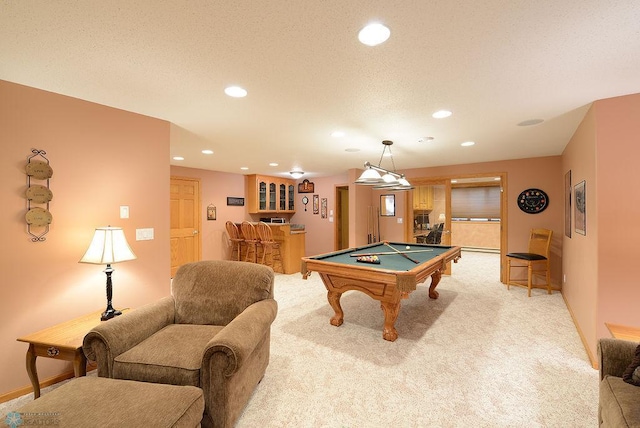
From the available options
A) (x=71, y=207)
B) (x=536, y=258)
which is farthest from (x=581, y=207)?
(x=71, y=207)

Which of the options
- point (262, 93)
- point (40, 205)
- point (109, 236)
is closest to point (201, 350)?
point (109, 236)

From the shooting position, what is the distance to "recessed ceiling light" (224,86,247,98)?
217 cm

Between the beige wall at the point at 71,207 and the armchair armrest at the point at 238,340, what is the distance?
1.52m

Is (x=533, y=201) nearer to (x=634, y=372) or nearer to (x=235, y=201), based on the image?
(x=634, y=372)

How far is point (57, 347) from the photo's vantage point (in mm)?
1784

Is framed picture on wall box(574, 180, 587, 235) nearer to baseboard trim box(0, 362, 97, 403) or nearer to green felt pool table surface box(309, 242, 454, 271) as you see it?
green felt pool table surface box(309, 242, 454, 271)

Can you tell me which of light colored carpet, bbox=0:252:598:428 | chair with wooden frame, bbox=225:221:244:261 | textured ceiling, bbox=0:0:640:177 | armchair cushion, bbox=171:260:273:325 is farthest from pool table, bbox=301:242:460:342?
chair with wooden frame, bbox=225:221:244:261

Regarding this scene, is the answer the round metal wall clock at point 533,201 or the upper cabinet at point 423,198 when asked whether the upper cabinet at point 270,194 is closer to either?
the upper cabinet at point 423,198

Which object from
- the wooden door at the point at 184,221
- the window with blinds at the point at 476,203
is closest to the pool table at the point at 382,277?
the wooden door at the point at 184,221

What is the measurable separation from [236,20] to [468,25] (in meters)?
1.17

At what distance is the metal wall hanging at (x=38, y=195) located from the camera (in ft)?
6.86

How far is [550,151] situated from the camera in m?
4.43

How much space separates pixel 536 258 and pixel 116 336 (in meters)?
5.40

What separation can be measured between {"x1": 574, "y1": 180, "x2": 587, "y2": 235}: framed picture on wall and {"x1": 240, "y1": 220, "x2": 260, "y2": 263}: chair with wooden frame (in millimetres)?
5170
